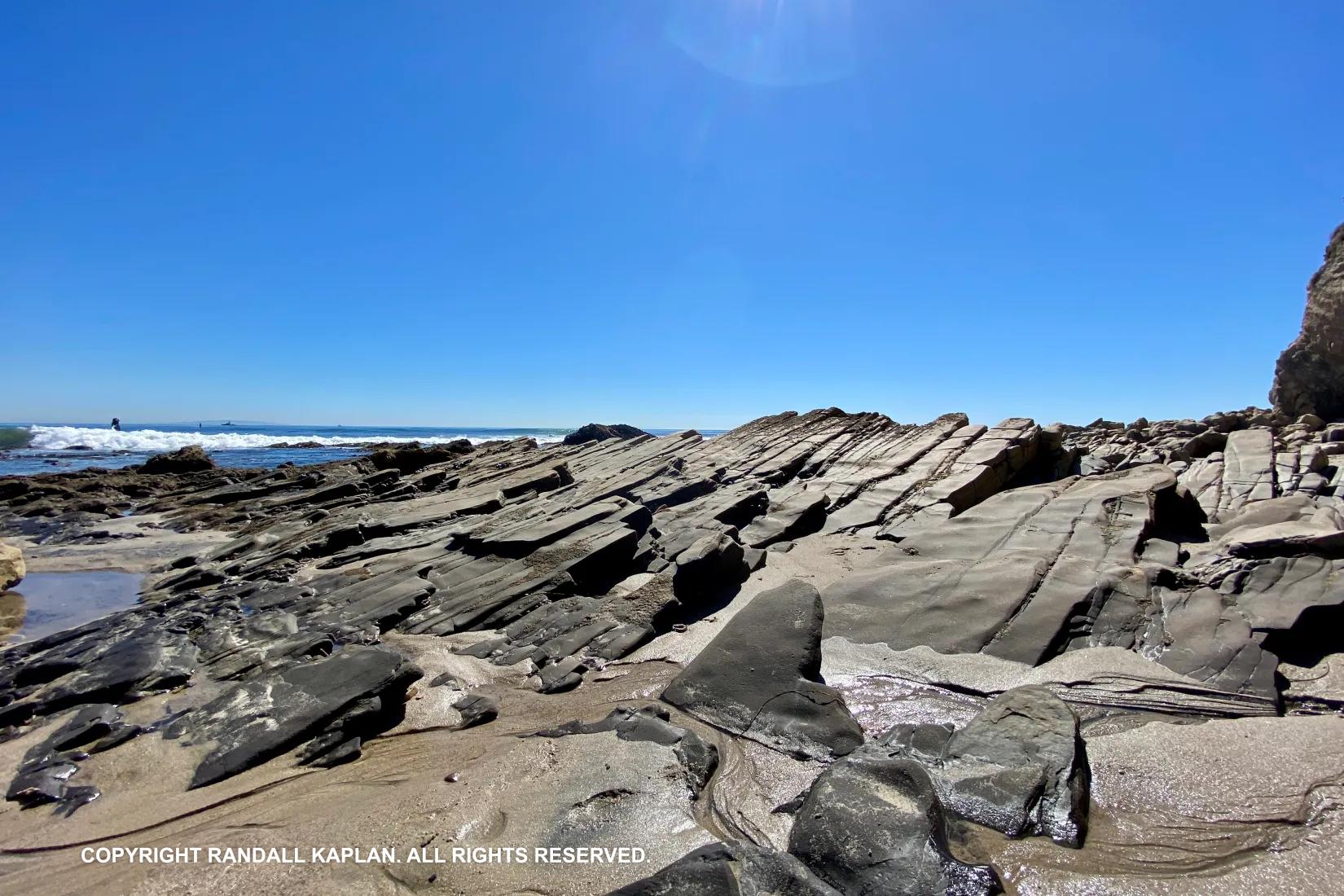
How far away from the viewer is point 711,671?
4.83 metres

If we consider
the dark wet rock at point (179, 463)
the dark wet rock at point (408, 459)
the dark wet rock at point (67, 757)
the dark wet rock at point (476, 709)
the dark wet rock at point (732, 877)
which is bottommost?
the dark wet rock at point (67, 757)

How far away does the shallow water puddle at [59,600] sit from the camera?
25.0ft

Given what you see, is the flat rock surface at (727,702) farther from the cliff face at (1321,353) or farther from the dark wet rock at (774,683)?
the cliff face at (1321,353)

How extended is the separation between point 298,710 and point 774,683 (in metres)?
Answer: 3.63

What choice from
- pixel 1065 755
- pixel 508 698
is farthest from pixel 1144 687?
pixel 508 698

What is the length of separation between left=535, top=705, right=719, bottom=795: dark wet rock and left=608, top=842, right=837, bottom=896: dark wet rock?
1.02 meters

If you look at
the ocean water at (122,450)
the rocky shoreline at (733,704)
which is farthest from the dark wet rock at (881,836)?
the ocean water at (122,450)

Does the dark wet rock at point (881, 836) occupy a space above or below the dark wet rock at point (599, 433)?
below

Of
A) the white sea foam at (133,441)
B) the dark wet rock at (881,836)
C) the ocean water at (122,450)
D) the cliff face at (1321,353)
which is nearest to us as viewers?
the dark wet rock at (881,836)

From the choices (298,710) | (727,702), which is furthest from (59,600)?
(727,702)

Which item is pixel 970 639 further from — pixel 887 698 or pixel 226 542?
pixel 226 542

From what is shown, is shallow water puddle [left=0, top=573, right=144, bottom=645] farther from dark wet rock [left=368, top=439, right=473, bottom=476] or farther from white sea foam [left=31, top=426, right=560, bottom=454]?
white sea foam [left=31, top=426, right=560, bottom=454]

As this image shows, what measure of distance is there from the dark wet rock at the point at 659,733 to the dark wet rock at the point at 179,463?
87.1ft

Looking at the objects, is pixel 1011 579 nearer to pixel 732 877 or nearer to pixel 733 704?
pixel 733 704
